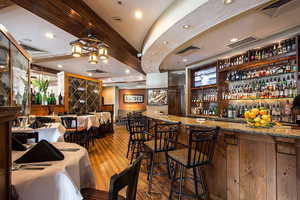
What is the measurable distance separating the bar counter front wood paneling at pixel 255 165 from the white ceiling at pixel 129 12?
2.38 meters

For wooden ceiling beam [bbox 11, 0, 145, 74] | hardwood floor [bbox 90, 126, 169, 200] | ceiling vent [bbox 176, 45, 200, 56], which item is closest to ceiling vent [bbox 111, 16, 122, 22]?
wooden ceiling beam [bbox 11, 0, 145, 74]

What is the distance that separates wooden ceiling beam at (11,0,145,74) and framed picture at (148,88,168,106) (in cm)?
308

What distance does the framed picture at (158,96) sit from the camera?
6.38 metres

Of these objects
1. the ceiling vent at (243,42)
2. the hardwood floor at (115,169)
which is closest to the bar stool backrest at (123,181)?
the hardwood floor at (115,169)

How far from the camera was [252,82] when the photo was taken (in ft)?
12.7

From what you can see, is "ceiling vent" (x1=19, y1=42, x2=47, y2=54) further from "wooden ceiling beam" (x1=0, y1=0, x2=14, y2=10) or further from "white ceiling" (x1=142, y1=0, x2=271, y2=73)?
"white ceiling" (x1=142, y1=0, x2=271, y2=73)

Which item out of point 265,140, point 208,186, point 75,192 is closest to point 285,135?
point 265,140

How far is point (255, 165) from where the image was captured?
5.18 ft

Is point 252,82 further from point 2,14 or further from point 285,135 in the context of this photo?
point 2,14

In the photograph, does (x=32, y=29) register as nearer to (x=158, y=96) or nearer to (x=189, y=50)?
(x=189, y=50)

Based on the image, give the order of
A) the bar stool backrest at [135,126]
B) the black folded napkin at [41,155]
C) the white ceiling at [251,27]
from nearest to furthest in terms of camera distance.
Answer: the black folded napkin at [41,155], the white ceiling at [251,27], the bar stool backrest at [135,126]

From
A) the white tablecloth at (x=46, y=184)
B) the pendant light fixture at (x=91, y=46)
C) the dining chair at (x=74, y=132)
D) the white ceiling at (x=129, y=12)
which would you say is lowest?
the dining chair at (x=74, y=132)

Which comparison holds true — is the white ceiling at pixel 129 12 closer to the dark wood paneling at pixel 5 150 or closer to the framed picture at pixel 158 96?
the dark wood paneling at pixel 5 150

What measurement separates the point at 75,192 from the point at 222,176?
171 cm
